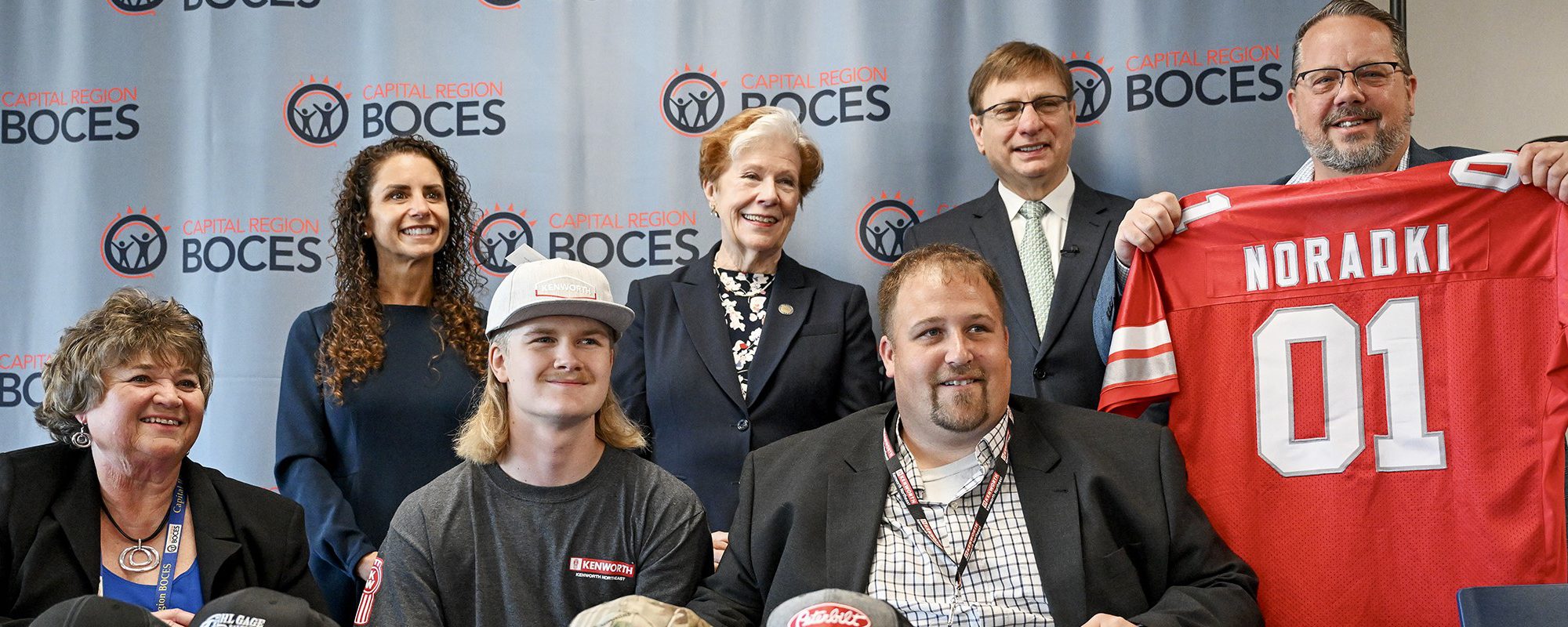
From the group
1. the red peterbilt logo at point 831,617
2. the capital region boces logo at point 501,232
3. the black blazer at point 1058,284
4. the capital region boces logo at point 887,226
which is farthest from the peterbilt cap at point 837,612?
the capital region boces logo at point 501,232

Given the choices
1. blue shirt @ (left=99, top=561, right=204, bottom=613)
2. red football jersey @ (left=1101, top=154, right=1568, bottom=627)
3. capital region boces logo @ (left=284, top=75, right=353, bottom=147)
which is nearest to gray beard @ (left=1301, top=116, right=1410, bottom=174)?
red football jersey @ (left=1101, top=154, right=1568, bottom=627)

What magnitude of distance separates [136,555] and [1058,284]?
2.48m

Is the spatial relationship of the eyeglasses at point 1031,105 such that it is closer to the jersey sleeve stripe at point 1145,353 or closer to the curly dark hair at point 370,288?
the jersey sleeve stripe at point 1145,353

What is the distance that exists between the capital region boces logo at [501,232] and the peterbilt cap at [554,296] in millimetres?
1818

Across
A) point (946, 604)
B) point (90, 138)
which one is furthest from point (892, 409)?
point (90, 138)

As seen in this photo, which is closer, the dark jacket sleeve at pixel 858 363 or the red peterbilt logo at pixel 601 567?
the red peterbilt logo at pixel 601 567

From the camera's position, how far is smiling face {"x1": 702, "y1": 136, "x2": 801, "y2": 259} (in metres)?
3.71

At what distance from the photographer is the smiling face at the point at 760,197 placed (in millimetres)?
3707

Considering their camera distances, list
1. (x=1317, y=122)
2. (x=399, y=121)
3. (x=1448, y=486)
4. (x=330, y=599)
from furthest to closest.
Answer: (x=399, y=121)
(x=330, y=599)
(x=1317, y=122)
(x=1448, y=486)

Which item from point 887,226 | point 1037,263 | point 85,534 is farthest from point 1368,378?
point 85,534

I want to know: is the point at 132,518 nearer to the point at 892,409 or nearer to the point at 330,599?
the point at 330,599

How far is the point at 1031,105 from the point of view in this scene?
383cm

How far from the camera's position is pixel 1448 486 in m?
2.92

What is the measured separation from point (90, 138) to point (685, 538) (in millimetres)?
3382
